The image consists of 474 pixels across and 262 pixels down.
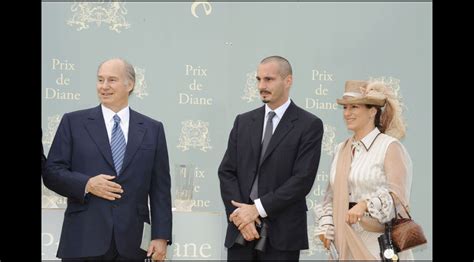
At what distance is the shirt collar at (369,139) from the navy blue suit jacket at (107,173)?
121 cm

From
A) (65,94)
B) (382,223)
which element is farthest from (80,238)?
(382,223)

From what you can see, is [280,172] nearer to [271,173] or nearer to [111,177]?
[271,173]

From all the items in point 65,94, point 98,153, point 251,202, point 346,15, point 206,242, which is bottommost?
point 206,242

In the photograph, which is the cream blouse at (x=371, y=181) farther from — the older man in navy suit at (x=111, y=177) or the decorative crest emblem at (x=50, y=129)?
the decorative crest emblem at (x=50, y=129)

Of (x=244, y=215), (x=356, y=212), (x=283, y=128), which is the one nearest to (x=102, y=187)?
(x=244, y=215)

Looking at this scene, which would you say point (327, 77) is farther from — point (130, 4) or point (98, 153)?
point (98, 153)

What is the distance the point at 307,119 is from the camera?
4.36 metres

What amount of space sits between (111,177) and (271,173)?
3.08 feet

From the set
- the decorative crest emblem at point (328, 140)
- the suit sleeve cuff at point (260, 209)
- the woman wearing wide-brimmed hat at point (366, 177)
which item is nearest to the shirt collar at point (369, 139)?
the woman wearing wide-brimmed hat at point (366, 177)

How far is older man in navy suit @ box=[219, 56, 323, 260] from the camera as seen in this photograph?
4156 mm

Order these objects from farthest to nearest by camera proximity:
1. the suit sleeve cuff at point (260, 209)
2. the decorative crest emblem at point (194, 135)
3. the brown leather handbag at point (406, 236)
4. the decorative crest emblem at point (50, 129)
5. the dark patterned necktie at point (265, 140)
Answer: the decorative crest emblem at point (194, 135) → the decorative crest emblem at point (50, 129) → the dark patterned necktie at point (265, 140) → the suit sleeve cuff at point (260, 209) → the brown leather handbag at point (406, 236)

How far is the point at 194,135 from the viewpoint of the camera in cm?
525

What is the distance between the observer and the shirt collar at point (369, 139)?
430cm

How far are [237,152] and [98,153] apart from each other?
838 mm
